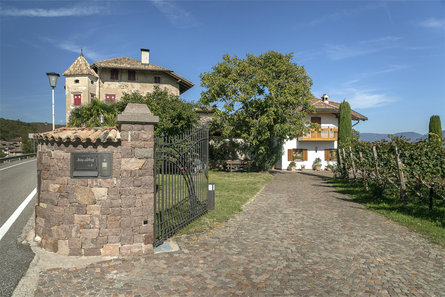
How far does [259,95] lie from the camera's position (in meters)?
21.8

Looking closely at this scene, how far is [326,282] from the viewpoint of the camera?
4148 mm

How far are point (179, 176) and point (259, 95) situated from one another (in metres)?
16.3

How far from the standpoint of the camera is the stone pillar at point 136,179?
16.6 ft

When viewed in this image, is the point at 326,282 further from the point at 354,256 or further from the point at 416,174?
the point at 416,174

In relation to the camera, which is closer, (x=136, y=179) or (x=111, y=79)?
(x=136, y=179)

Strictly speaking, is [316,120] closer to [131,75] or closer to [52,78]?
[131,75]

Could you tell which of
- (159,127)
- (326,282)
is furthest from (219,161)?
(326,282)


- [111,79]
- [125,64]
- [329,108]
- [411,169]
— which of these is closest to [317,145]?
[329,108]

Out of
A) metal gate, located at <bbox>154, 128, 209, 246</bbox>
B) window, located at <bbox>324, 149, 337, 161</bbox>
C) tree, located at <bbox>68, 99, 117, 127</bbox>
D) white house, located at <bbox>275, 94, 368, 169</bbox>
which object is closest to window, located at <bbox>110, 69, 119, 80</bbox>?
tree, located at <bbox>68, 99, 117, 127</bbox>

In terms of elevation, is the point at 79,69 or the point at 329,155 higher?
the point at 79,69

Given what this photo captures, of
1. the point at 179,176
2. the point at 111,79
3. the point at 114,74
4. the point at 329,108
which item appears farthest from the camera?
the point at 111,79

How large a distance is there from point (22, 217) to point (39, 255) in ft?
11.8

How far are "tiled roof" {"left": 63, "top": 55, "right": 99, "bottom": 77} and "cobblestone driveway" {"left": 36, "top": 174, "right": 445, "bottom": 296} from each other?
3052 cm

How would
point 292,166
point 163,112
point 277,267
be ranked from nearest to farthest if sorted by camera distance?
point 277,267 → point 163,112 → point 292,166
